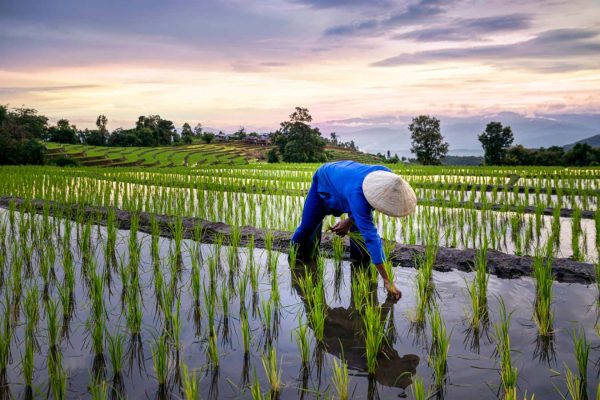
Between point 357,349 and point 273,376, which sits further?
point 357,349

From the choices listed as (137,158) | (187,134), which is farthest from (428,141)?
(187,134)

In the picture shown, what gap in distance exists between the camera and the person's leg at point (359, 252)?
4367mm

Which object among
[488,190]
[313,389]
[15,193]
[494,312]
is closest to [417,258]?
[494,312]

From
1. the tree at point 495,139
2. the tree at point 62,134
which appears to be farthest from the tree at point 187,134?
the tree at point 495,139

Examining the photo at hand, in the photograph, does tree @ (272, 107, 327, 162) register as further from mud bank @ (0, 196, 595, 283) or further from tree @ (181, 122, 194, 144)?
mud bank @ (0, 196, 595, 283)

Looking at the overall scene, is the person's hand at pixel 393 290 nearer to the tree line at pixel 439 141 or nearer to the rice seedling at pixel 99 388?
the rice seedling at pixel 99 388

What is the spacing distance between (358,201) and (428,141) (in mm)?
32798

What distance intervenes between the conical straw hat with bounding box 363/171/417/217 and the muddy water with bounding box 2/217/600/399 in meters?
0.76

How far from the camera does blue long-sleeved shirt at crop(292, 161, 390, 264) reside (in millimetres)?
3219

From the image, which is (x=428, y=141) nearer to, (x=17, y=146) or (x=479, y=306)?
(x=17, y=146)

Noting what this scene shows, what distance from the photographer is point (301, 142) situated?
34344 mm

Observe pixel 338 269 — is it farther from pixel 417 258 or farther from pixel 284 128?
pixel 284 128

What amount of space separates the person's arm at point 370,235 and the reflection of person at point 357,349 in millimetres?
309

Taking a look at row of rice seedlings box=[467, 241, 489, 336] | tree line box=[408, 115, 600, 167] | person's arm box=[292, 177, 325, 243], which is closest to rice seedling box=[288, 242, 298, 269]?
person's arm box=[292, 177, 325, 243]
